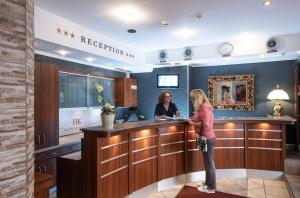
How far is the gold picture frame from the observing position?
248 inches

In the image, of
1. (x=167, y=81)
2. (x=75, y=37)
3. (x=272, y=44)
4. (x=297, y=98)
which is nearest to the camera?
(x=75, y=37)

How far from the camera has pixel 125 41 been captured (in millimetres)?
5414

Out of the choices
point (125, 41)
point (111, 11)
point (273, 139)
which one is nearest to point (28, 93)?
point (111, 11)

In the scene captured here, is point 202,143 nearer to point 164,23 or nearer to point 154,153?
point 154,153

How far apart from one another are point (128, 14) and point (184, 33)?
5.03 feet

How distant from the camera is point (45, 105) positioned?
3.76m

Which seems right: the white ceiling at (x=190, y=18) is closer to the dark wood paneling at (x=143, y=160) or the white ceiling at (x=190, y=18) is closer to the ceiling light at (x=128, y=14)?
the ceiling light at (x=128, y=14)

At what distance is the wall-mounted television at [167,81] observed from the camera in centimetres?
683

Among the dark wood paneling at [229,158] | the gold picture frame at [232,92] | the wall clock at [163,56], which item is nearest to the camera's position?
the dark wood paneling at [229,158]

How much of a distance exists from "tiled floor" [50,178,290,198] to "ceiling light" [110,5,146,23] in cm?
300

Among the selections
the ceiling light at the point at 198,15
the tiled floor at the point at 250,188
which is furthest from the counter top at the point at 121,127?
the ceiling light at the point at 198,15

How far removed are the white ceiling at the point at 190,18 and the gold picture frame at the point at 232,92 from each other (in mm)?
1481

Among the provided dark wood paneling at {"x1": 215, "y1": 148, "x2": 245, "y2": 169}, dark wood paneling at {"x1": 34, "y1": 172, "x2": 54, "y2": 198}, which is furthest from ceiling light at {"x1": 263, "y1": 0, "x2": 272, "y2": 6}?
dark wood paneling at {"x1": 34, "y1": 172, "x2": 54, "y2": 198}

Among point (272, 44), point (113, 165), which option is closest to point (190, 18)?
point (272, 44)
